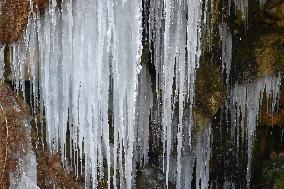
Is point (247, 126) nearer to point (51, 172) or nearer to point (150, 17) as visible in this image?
point (150, 17)

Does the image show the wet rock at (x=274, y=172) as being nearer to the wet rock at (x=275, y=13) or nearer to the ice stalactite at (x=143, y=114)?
the ice stalactite at (x=143, y=114)

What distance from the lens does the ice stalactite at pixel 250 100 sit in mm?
8203

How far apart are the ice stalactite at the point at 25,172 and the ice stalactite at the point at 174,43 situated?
1903 mm

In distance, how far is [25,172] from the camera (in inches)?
239

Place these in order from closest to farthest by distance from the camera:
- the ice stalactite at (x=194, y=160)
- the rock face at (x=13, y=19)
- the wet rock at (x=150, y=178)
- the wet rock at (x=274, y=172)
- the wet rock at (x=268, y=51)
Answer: the rock face at (x=13, y=19) < the wet rock at (x=150, y=178) < the wet rock at (x=274, y=172) < the wet rock at (x=268, y=51) < the ice stalactite at (x=194, y=160)

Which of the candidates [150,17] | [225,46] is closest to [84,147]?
[150,17]

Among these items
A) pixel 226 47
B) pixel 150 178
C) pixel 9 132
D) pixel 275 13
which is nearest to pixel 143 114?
pixel 150 178

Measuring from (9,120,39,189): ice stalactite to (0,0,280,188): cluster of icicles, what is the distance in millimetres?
378

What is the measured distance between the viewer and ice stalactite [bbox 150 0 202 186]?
21.8 feet

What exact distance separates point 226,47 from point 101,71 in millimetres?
2565

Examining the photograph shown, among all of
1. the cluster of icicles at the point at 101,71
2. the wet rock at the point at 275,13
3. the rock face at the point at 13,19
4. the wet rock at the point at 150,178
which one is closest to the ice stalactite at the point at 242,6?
the wet rock at the point at 275,13

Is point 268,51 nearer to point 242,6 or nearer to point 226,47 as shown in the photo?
point 226,47

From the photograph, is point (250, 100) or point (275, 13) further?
point (250, 100)

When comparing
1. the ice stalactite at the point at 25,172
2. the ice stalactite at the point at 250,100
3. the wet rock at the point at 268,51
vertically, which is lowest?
the ice stalactite at the point at 25,172
